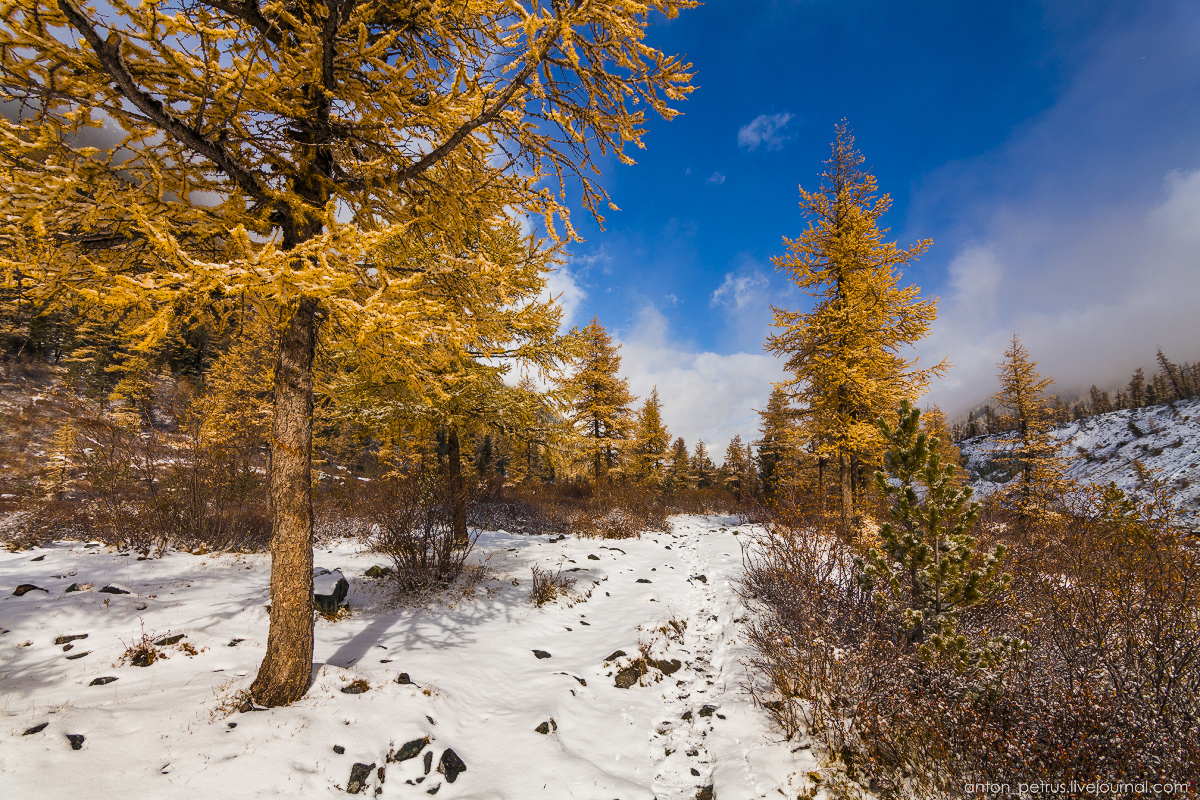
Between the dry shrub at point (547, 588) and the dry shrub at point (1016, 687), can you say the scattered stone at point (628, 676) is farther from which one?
the dry shrub at point (547, 588)

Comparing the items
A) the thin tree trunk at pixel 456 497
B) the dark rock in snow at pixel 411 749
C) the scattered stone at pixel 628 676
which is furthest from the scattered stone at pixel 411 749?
the thin tree trunk at pixel 456 497

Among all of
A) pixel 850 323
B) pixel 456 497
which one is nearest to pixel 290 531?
pixel 456 497

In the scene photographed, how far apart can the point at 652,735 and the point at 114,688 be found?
5025mm

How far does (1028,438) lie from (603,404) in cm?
1946

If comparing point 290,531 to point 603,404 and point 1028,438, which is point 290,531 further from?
point 1028,438

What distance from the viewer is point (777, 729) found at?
12.0 ft

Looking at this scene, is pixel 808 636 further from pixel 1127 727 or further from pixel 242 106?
pixel 242 106

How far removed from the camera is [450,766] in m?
3.27

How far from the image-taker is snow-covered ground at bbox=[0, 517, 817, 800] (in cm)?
280

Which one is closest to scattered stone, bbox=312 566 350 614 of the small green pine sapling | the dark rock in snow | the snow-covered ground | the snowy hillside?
the snow-covered ground

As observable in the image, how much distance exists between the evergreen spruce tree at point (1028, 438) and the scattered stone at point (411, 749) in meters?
22.1

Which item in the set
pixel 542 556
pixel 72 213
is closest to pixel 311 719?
pixel 72 213

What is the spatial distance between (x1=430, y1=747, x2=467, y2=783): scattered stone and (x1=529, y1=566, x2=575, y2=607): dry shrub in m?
Result: 3.69

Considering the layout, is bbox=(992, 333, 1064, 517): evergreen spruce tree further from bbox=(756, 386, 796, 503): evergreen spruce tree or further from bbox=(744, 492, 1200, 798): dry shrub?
bbox=(744, 492, 1200, 798): dry shrub
